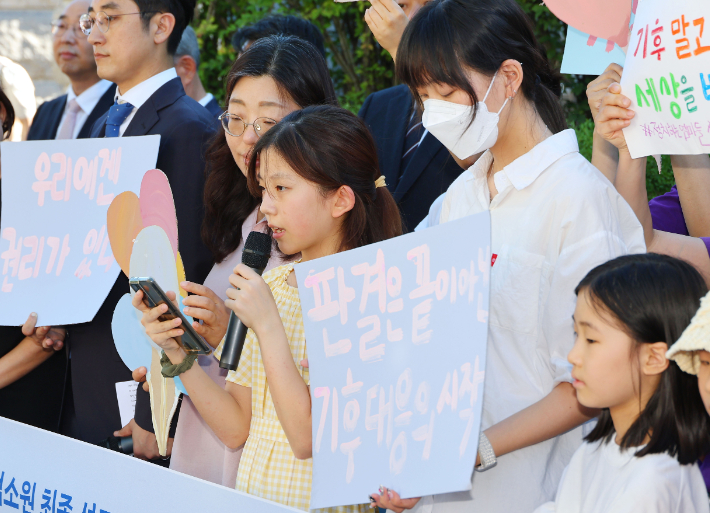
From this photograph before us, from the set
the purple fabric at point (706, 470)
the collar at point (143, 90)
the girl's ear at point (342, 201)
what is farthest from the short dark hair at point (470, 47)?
the collar at point (143, 90)

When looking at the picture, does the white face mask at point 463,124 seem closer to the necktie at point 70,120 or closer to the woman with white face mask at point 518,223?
the woman with white face mask at point 518,223

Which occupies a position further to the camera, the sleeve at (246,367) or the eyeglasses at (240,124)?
the eyeglasses at (240,124)

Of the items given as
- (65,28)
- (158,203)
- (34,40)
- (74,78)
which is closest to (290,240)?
(158,203)

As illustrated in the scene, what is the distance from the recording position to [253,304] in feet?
6.07

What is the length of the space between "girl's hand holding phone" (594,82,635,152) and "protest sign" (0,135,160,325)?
57.3 inches

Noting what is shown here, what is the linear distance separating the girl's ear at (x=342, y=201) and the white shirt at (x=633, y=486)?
0.90 meters

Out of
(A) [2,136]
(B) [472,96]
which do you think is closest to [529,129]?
(B) [472,96]

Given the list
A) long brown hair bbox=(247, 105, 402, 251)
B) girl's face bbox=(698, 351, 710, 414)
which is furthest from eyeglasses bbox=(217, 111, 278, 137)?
girl's face bbox=(698, 351, 710, 414)

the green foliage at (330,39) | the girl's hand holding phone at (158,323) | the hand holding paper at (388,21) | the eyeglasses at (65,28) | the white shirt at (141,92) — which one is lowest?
the girl's hand holding phone at (158,323)

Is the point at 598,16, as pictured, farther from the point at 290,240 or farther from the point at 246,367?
the point at 246,367

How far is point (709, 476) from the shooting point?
181 centimetres

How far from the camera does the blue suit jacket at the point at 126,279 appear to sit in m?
2.75

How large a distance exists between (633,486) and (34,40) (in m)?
6.90

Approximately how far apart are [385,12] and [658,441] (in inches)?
73.3
